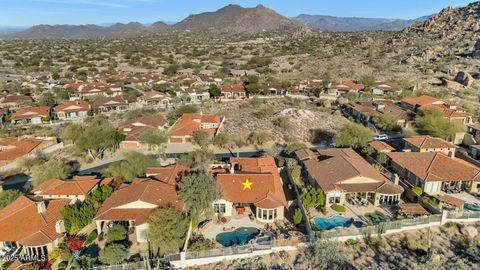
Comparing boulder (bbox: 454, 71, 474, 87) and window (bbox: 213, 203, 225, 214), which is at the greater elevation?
boulder (bbox: 454, 71, 474, 87)

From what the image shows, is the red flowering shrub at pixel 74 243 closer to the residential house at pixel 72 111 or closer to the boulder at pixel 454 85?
the residential house at pixel 72 111

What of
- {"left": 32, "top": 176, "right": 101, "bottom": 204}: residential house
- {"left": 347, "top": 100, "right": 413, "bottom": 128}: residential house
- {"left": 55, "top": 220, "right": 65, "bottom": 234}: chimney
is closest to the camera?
{"left": 55, "top": 220, "right": 65, "bottom": 234}: chimney


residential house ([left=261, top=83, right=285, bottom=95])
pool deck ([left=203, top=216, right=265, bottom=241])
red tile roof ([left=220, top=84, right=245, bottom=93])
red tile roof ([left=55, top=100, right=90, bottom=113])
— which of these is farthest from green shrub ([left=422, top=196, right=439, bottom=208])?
red tile roof ([left=55, top=100, right=90, bottom=113])

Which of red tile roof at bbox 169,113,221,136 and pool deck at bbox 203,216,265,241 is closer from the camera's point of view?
pool deck at bbox 203,216,265,241

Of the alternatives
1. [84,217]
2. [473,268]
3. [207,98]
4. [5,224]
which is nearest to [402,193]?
[473,268]

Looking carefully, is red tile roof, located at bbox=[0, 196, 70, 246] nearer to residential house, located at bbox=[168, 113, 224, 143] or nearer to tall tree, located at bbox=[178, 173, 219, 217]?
tall tree, located at bbox=[178, 173, 219, 217]

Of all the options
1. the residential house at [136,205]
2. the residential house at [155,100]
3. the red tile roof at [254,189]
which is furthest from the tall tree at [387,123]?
the residential house at [155,100]
